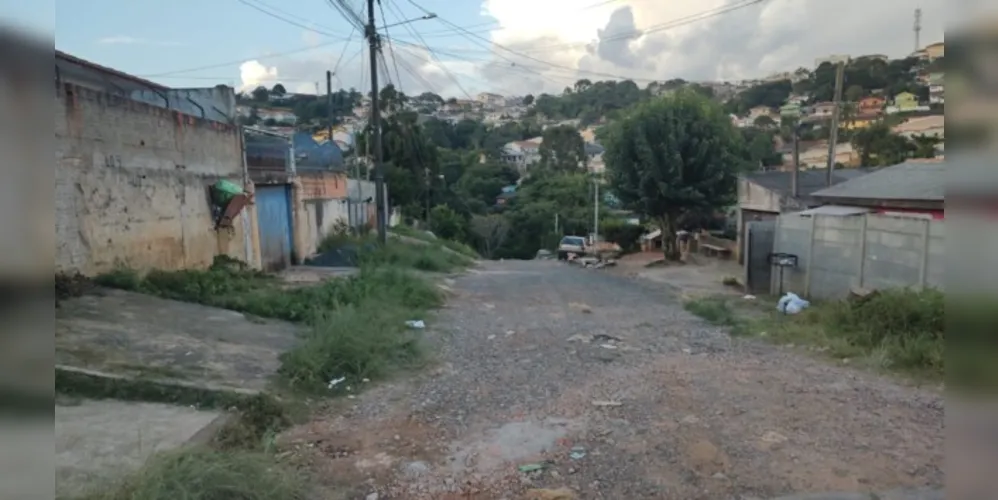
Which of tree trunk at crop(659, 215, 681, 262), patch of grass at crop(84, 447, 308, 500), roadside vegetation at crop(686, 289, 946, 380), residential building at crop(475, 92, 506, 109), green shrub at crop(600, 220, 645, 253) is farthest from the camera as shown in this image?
residential building at crop(475, 92, 506, 109)

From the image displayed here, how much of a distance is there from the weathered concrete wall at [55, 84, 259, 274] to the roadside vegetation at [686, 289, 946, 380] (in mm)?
8260

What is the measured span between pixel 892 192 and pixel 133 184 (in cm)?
1370

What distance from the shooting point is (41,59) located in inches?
36.0

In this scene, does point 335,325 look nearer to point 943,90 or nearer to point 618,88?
point 943,90

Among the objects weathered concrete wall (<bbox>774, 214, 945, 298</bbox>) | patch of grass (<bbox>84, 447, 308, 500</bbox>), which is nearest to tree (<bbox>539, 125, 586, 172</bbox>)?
weathered concrete wall (<bbox>774, 214, 945, 298</bbox>)

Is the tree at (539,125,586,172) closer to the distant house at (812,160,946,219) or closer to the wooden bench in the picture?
the wooden bench

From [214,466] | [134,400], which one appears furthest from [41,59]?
[134,400]

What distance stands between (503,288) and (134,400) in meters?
9.63

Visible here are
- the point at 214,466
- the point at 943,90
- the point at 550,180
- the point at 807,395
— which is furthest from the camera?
the point at 550,180

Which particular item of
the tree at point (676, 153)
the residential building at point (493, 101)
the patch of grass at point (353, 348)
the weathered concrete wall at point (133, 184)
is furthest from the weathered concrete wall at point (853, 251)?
the residential building at point (493, 101)

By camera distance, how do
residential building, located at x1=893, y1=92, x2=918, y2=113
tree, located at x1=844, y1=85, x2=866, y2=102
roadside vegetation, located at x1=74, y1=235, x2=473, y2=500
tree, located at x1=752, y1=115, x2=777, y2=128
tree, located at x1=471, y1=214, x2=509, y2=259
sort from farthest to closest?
tree, located at x1=752, y1=115, x2=777, y2=128 → tree, located at x1=471, y1=214, x2=509, y2=259 → tree, located at x1=844, y1=85, x2=866, y2=102 → roadside vegetation, located at x1=74, y1=235, x2=473, y2=500 → residential building, located at x1=893, y1=92, x2=918, y2=113

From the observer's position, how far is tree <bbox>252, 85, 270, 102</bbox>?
5000cm

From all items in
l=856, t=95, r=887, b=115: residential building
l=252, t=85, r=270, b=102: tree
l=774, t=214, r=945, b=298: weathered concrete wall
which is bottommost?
l=774, t=214, r=945, b=298: weathered concrete wall

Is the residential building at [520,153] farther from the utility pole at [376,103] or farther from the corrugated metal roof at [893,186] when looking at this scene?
the corrugated metal roof at [893,186]
